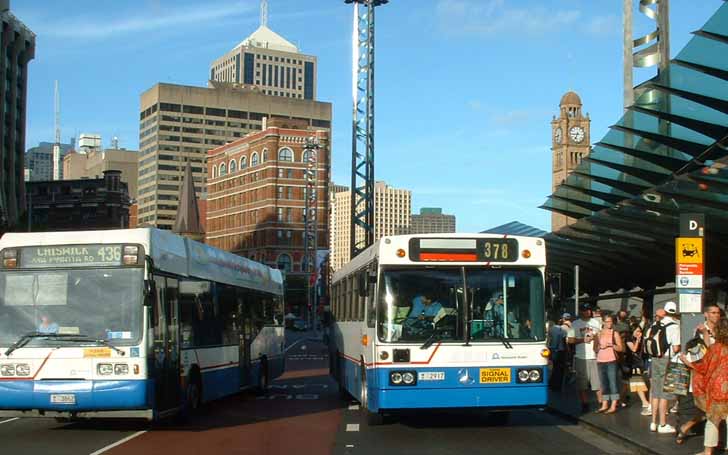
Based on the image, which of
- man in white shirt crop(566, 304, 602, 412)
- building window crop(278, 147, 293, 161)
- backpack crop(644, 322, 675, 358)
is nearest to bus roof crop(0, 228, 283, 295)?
man in white shirt crop(566, 304, 602, 412)

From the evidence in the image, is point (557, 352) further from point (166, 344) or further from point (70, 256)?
point (70, 256)

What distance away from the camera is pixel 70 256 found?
13.7m

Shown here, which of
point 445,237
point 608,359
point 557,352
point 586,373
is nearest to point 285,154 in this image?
point 557,352

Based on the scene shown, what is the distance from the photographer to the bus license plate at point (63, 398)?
13148mm

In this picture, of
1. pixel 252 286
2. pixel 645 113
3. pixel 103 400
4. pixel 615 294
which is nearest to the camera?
pixel 103 400

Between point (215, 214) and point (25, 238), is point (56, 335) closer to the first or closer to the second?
point (25, 238)

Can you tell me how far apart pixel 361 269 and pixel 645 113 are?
11345 mm

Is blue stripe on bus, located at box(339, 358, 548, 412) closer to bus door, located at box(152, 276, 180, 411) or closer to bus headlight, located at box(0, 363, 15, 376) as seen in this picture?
bus door, located at box(152, 276, 180, 411)

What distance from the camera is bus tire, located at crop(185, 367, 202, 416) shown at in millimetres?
15578

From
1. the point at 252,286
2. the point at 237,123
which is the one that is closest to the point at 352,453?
the point at 252,286

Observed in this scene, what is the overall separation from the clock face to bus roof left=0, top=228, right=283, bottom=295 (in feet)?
502

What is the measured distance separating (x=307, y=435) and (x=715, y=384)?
598cm

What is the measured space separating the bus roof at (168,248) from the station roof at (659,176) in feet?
29.6

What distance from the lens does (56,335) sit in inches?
526
